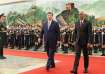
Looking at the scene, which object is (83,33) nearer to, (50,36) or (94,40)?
(50,36)

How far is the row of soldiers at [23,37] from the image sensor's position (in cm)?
1745

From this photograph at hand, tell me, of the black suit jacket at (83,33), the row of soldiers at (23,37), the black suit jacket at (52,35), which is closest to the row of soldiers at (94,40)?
the row of soldiers at (23,37)

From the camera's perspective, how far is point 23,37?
1811 centimetres

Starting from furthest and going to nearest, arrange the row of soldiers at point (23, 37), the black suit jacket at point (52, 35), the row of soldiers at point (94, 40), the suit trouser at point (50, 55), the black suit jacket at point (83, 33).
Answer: the row of soldiers at point (23, 37)
the row of soldiers at point (94, 40)
the black suit jacket at point (52, 35)
the suit trouser at point (50, 55)
the black suit jacket at point (83, 33)

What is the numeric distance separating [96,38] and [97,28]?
2.67ft

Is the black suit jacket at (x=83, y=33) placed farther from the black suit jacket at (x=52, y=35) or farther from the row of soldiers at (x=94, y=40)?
the row of soldiers at (x=94, y=40)

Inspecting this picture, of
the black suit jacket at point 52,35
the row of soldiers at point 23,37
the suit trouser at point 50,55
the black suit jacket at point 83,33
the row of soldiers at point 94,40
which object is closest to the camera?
the black suit jacket at point 83,33

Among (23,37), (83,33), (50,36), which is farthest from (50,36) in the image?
(23,37)

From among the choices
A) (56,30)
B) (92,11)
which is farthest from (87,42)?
(92,11)

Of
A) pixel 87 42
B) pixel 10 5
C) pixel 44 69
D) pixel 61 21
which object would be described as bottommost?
pixel 44 69

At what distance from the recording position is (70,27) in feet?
53.9

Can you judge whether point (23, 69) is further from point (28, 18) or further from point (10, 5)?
point (10, 5)

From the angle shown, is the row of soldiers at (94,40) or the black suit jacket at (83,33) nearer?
the black suit jacket at (83,33)

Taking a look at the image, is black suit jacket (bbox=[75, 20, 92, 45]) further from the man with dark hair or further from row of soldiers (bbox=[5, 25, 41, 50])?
row of soldiers (bbox=[5, 25, 41, 50])
